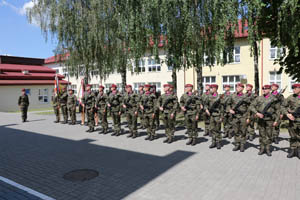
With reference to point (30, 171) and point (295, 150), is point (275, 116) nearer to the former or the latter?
point (295, 150)

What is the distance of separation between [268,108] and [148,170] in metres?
3.62

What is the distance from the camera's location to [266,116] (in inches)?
257

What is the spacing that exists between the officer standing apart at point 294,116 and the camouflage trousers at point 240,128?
1.11 m

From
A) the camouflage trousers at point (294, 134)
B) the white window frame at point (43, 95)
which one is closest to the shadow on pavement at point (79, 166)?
the camouflage trousers at point (294, 134)

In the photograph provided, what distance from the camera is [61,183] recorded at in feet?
15.9

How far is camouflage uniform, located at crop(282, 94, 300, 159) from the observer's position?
20.1 feet

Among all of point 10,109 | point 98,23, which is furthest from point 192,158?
point 10,109

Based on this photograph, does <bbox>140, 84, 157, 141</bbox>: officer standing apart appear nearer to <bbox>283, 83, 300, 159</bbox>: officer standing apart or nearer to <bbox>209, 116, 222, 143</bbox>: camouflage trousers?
<bbox>209, 116, 222, 143</bbox>: camouflage trousers

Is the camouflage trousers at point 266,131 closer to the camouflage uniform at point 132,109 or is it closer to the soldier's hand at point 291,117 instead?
the soldier's hand at point 291,117

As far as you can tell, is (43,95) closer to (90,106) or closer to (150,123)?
(90,106)

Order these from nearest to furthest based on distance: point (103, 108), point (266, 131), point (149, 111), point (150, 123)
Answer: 1. point (266, 131)
2. point (149, 111)
3. point (150, 123)
4. point (103, 108)

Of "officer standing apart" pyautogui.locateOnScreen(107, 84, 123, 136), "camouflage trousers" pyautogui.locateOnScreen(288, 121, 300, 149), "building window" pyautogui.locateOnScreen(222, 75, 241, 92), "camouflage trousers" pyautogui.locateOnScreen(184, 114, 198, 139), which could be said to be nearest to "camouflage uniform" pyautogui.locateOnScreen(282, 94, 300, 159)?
"camouflage trousers" pyautogui.locateOnScreen(288, 121, 300, 149)

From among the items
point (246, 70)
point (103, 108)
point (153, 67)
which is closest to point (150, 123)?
point (103, 108)

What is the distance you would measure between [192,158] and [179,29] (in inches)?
265
